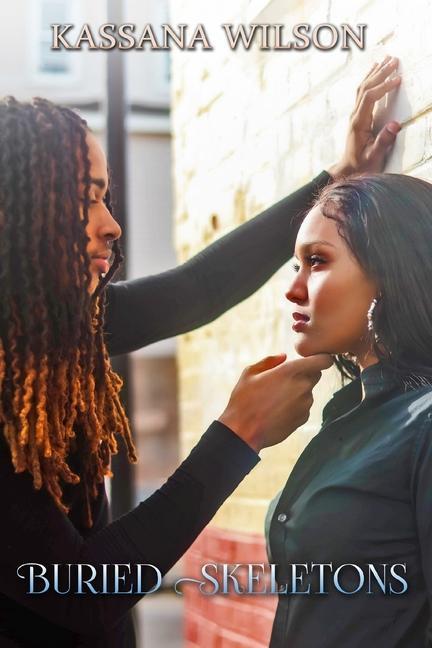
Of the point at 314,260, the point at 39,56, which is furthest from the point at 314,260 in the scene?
the point at 39,56

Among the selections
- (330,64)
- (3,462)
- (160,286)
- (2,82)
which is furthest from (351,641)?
(2,82)

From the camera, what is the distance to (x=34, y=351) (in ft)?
4.96

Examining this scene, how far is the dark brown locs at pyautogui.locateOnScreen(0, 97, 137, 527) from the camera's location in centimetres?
150

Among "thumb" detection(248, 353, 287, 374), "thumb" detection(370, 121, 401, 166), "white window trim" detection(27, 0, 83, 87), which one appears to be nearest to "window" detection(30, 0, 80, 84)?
"white window trim" detection(27, 0, 83, 87)

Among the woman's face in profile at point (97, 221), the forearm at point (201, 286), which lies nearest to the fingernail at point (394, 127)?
the forearm at point (201, 286)

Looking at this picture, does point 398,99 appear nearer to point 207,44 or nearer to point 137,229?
point 207,44

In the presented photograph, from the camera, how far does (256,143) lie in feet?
6.59

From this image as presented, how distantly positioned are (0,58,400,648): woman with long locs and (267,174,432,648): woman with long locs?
84 mm

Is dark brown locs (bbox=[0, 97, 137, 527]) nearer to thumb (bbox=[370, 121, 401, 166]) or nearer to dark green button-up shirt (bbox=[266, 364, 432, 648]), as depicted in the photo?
dark green button-up shirt (bbox=[266, 364, 432, 648])

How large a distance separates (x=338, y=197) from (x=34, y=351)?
508 mm

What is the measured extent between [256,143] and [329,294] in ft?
1.97

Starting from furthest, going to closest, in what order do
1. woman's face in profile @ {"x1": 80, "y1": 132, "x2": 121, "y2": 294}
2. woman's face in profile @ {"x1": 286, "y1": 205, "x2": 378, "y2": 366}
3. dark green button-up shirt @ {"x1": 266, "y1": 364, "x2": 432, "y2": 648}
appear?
1. woman's face in profile @ {"x1": 80, "y1": 132, "x2": 121, "y2": 294}
2. woman's face in profile @ {"x1": 286, "y1": 205, "x2": 378, "y2": 366}
3. dark green button-up shirt @ {"x1": 266, "y1": 364, "x2": 432, "y2": 648}

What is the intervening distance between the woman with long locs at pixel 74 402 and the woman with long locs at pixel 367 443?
0.08 m

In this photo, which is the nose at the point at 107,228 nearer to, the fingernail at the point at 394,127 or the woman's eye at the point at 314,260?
the woman's eye at the point at 314,260
